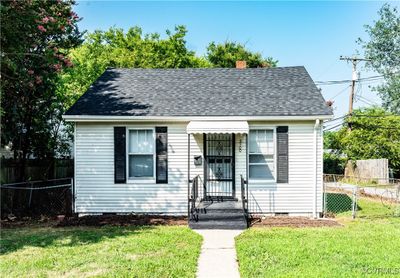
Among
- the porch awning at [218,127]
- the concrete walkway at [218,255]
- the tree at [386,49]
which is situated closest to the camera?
the concrete walkway at [218,255]

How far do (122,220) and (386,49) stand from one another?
1206 inches

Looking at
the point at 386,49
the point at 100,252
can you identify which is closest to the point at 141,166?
the point at 100,252

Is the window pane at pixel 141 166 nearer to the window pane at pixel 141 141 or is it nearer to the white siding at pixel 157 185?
the window pane at pixel 141 141

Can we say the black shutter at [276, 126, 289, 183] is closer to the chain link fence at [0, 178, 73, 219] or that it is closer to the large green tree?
the chain link fence at [0, 178, 73, 219]

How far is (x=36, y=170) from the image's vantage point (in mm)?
14609

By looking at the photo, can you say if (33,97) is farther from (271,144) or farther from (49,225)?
(271,144)

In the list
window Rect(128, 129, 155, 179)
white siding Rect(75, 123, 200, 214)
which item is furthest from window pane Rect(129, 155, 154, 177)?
white siding Rect(75, 123, 200, 214)

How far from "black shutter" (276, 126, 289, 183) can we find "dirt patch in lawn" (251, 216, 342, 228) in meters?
1.15

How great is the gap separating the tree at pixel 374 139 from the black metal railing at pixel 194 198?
16.8 m

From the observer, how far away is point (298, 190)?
11430mm

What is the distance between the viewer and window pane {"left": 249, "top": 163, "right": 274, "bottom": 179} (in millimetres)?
11539

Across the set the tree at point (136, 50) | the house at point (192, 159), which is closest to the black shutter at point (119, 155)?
the house at point (192, 159)

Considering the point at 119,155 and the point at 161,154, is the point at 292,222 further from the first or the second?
the point at 119,155

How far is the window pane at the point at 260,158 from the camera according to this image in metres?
11.5
